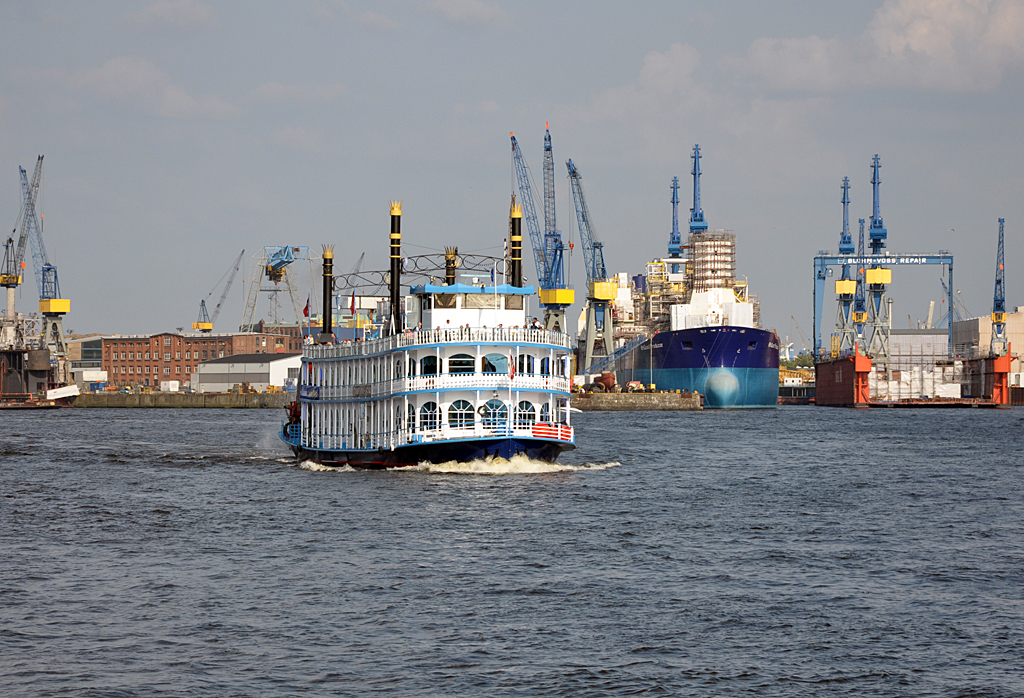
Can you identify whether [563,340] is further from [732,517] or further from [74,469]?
[74,469]

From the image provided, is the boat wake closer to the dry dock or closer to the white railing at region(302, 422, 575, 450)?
the white railing at region(302, 422, 575, 450)

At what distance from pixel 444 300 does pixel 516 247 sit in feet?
35.3

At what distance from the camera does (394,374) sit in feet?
194

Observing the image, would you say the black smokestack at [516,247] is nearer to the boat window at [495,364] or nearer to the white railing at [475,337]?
the white railing at [475,337]

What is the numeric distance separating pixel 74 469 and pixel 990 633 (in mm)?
54216

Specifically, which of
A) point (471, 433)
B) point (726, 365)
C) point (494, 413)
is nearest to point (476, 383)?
point (494, 413)

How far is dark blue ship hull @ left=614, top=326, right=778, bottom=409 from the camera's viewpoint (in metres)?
179

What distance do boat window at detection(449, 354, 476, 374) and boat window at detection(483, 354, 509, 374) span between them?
24.1 inches

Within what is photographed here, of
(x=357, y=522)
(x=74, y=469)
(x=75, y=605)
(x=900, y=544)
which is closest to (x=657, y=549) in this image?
(x=900, y=544)

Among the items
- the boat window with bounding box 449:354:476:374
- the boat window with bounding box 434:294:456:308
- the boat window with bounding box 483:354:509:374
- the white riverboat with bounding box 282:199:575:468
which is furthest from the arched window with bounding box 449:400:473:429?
the boat window with bounding box 434:294:456:308

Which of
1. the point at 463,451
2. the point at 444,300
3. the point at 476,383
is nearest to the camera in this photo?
the point at 476,383

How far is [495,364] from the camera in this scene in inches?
2232

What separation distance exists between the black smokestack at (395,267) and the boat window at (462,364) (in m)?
5.49

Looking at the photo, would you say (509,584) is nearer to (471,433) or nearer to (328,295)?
(471,433)
